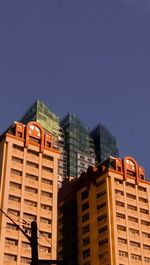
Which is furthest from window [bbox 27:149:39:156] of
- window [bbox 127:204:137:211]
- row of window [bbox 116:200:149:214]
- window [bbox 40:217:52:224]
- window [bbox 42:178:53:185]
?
window [bbox 127:204:137:211]

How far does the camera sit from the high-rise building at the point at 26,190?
78.9 metres

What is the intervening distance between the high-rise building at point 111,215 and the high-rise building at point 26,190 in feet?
38.2

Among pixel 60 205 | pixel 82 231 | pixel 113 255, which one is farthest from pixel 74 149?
pixel 113 255

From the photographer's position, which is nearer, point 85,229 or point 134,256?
point 134,256

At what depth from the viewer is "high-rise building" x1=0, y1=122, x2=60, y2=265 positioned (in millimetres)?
78938

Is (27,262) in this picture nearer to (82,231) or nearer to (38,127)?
(82,231)

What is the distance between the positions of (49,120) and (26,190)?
105 meters

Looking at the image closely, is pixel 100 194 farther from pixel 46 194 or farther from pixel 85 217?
pixel 46 194

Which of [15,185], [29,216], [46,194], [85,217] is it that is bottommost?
[29,216]

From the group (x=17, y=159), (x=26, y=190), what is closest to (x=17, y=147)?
(x=17, y=159)

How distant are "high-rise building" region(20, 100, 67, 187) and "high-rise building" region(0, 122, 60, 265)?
289ft

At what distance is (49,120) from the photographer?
190 meters

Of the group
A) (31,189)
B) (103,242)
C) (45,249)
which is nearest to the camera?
(45,249)

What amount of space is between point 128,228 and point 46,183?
20007 mm
